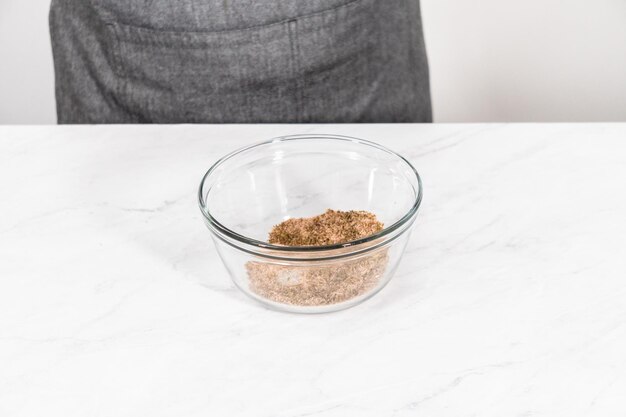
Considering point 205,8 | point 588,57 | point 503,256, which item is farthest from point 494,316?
point 588,57

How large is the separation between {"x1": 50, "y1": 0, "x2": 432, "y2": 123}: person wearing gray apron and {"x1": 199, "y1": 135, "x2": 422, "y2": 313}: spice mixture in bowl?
373 mm

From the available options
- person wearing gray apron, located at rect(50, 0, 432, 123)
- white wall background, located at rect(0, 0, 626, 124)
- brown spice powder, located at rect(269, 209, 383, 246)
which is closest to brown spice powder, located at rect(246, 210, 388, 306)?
brown spice powder, located at rect(269, 209, 383, 246)

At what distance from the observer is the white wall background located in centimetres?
173

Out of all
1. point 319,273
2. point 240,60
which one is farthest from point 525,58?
point 319,273

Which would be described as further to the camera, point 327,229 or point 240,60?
point 240,60

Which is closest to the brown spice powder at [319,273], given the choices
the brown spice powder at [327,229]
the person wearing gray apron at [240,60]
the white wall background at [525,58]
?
the brown spice powder at [327,229]

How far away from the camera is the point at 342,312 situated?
0.69m

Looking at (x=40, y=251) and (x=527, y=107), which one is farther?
(x=527, y=107)

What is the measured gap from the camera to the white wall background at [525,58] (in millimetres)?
1732

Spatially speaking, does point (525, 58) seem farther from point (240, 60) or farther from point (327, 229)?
point (327, 229)

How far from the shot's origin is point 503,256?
0.75 m

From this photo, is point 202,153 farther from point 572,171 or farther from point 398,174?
point 572,171

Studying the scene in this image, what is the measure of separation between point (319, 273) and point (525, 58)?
4.43 ft

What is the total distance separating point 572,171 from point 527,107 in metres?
1.05
